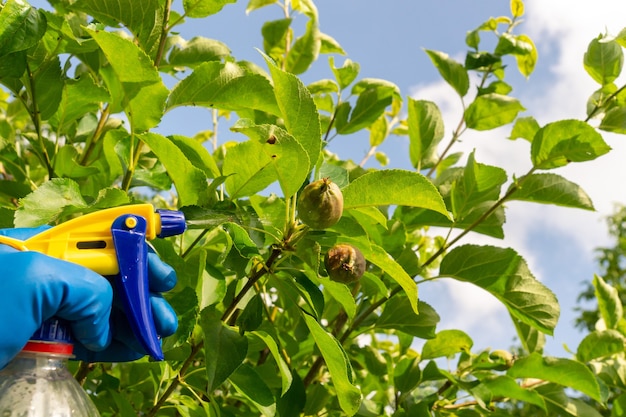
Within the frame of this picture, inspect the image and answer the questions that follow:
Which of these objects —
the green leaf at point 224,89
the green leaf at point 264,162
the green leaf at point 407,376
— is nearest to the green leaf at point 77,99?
the green leaf at point 224,89

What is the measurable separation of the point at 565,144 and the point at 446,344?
1.49 ft

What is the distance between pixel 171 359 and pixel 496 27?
3.23 feet

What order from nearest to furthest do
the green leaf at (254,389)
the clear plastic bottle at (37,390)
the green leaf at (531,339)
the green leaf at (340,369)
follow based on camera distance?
the clear plastic bottle at (37,390) < the green leaf at (340,369) < the green leaf at (254,389) < the green leaf at (531,339)

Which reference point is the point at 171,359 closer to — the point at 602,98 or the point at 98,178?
the point at 98,178

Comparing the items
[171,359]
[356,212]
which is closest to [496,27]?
[356,212]

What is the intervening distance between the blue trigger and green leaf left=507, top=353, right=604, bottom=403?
0.85m

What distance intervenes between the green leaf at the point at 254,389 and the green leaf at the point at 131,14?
498 millimetres

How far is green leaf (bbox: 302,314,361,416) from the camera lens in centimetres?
87

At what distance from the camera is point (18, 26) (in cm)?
96

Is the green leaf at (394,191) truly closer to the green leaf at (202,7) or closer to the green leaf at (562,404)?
the green leaf at (202,7)

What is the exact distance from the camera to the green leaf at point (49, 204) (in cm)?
86

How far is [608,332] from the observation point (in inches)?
61.9

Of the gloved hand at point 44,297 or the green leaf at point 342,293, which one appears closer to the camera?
the gloved hand at point 44,297

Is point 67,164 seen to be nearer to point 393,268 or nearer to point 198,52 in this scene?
point 198,52
